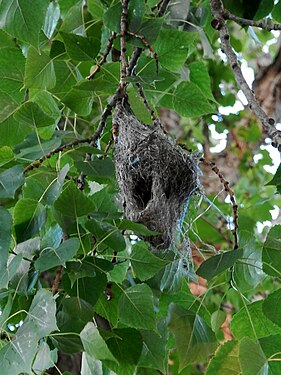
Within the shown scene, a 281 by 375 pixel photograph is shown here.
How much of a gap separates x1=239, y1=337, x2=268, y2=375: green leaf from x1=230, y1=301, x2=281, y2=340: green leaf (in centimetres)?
18

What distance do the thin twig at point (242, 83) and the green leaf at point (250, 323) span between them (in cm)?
27

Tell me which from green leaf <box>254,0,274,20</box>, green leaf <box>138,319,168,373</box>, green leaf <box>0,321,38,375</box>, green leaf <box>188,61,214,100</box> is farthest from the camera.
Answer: green leaf <box>188,61,214,100</box>

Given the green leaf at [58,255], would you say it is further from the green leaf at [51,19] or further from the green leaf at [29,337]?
the green leaf at [51,19]

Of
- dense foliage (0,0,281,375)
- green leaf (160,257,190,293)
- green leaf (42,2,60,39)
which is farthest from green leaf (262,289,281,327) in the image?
green leaf (42,2,60,39)

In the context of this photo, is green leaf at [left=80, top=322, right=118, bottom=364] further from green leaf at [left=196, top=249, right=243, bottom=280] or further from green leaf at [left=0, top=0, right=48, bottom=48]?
green leaf at [left=0, top=0, right=48, bottom=48]

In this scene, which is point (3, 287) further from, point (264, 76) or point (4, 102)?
point (264, 76)

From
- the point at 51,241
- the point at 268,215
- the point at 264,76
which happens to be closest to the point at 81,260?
the point at 51,241

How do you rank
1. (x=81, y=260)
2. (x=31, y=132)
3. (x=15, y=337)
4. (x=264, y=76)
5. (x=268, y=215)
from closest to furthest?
(x=15, y=337) < (x=81, y=260) < (x=31, y=132) < (x=268, y=215) < (x=264, y=76)

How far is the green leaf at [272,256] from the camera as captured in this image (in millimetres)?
832

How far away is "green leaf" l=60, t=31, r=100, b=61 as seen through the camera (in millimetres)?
894

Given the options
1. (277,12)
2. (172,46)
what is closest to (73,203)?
(172,46)

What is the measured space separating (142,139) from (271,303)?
24cm

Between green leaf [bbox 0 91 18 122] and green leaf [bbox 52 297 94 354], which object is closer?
green leaf [bbox 52 297 94 354]

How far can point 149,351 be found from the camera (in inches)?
34.5
